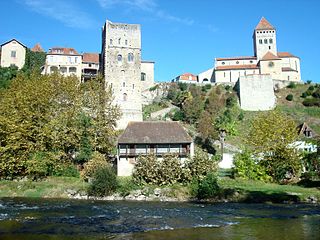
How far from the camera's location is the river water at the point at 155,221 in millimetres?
17022

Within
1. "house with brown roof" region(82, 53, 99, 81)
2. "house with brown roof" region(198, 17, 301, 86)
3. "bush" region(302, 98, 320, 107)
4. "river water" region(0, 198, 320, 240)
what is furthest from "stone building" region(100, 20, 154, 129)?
"bush" region(302, 98, 320, 107)

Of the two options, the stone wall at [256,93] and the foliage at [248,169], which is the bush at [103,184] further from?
the stone wall at [256,93]

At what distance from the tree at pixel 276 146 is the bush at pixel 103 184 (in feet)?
59.3

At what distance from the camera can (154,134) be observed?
42.2m

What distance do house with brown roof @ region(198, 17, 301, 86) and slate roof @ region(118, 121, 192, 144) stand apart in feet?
132

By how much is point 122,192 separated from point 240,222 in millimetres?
14747

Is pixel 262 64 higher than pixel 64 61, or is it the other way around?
pixel 262 64

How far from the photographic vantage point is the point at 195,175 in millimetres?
35156

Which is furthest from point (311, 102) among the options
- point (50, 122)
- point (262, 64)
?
point (50, 122)

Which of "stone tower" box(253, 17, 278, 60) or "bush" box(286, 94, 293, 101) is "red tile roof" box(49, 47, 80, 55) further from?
"stone tower" box(253, 17, 278, 60)

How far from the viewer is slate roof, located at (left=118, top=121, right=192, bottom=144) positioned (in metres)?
41.0

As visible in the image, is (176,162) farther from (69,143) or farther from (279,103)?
(279,103)

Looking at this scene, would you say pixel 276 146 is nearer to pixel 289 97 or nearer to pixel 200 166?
pixel 200 166

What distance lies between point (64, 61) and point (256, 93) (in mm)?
39648
